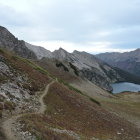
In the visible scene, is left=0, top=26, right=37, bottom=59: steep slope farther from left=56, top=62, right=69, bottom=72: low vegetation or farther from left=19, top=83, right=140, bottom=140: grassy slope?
left=19, top=83, right=140, bottom=140: grassy slope

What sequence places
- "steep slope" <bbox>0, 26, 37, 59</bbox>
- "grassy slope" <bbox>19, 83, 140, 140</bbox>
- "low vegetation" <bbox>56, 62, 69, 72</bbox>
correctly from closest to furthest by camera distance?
"grassy slope" <bbox>19, 83, 140, 140</bbox> < "low vegetation" <bbox>56, 62, 69, 72</bbox> < "steep slope" <bbox>0, 26, 37, 59</bbox>

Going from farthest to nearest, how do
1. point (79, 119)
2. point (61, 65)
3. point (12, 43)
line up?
point (12, 43), point (61, 65), point (79, 119)

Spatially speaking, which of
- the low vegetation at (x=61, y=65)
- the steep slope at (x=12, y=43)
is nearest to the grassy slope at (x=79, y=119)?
the low vegetation at (x=61, y=65)

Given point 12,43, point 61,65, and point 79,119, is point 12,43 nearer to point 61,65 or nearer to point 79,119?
point 61,65

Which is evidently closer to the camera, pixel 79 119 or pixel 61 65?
pixel 79 119

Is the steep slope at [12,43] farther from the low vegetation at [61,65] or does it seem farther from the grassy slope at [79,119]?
the grassy slope at [79,119]

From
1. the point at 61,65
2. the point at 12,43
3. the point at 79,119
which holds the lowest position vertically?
the point at 79,119

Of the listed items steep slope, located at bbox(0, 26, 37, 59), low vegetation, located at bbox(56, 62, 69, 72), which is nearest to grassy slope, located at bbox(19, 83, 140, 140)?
low vegetation, located at bbox(56, 62, 69, 72)

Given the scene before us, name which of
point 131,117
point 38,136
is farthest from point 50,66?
point 38,136

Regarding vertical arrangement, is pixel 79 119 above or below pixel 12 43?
below

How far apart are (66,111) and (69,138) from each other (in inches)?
667

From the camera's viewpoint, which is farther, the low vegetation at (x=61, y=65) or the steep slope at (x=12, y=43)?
the steep slope at (x=12, y=43)

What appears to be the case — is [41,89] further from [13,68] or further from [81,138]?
[81,138]

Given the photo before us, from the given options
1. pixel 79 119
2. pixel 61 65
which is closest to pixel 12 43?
pixel 61 65
